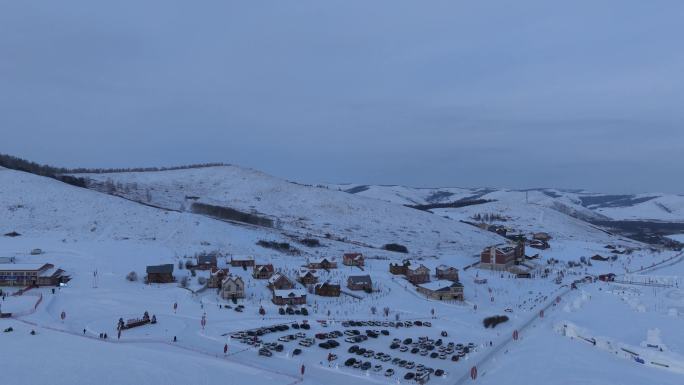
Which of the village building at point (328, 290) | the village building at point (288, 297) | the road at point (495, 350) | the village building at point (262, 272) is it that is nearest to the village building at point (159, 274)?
the village building at point (262, 272)

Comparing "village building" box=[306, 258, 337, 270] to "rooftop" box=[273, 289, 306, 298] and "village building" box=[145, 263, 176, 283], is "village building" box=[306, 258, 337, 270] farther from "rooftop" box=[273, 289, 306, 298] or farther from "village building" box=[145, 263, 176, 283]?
"village building" box=[145, 263, 176, 283]

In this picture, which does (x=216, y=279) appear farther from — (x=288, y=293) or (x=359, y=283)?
(x=359, y=283)

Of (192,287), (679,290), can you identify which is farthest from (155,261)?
(679,290)

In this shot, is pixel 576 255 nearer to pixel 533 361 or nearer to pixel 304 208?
pixel 304 208

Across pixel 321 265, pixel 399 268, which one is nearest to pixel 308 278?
pixel 321 265

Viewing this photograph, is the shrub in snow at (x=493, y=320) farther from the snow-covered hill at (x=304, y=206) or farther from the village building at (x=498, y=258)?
the snow-covered hill at (x=304, y=206)
